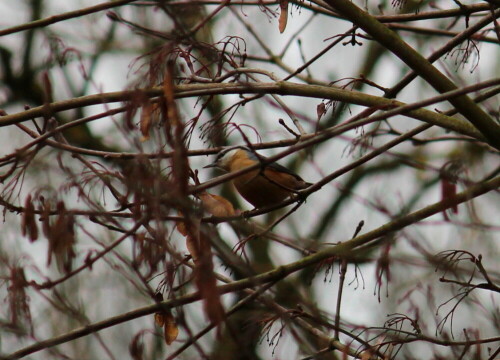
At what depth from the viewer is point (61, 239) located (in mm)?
2254

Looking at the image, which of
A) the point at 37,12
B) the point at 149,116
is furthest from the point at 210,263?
the point at 37,12

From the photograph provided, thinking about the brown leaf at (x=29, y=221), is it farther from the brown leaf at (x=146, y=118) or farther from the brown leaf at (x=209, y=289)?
the brown leaf at (x=209, y=289)

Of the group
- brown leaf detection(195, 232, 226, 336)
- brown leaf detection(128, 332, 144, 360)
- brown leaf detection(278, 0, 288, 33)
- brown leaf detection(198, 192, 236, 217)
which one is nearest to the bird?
brown leaf detection(198, 192, 236, 217)

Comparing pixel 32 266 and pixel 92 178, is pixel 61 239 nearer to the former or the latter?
pixel 92 178

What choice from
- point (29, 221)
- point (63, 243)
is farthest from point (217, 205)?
point (63, 243)

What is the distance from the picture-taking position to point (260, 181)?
4.71 metres

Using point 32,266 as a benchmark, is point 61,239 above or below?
below

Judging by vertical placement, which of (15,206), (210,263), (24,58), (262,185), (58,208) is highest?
(24,58)

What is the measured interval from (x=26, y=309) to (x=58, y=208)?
1.54 feet

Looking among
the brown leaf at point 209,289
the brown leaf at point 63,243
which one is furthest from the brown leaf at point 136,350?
the brown leaf at point 209,289

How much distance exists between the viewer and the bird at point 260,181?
4684 mm

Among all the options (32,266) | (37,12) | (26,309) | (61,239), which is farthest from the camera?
(37,12)

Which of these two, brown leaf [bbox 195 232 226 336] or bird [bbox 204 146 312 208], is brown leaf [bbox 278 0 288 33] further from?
brown leaf [bbox 195 232 226 336]

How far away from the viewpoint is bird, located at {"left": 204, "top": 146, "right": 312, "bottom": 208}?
468cm
